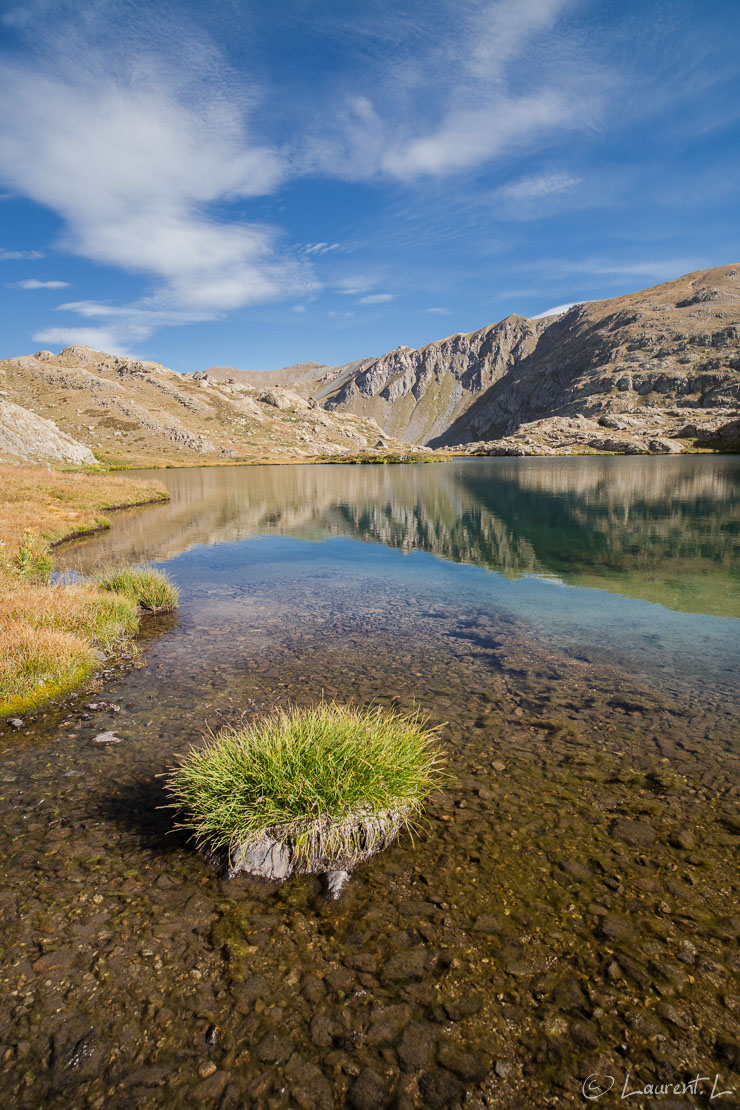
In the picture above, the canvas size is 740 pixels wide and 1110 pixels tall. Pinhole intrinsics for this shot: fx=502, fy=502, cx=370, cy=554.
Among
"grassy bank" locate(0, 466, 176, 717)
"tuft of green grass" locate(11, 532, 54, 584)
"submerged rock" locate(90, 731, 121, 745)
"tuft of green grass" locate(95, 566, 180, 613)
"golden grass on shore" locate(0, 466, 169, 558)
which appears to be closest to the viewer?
"submerged rock" locate(90, 731, 121, 745)

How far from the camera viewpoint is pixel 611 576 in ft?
94.1

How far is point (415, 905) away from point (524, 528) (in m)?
43.6

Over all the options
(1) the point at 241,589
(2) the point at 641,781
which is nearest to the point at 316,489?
(1) the point at 241,589

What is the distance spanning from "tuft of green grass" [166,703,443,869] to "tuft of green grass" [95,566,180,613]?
15.1 m

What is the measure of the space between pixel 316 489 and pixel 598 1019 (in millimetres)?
96795

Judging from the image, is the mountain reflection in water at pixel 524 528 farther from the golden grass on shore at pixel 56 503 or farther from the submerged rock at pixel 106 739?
the submerged rock at pixel 106 739

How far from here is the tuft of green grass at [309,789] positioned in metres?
7.53

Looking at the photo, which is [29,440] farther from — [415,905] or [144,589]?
[415,905]

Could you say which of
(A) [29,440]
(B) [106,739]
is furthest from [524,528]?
(A) [29,440]

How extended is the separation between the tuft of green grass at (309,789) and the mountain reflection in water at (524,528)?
63.6ft

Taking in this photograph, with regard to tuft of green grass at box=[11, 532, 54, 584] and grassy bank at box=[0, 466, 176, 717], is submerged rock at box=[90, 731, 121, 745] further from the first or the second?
tuft of green grass at box=[11, 532, 54, 584]

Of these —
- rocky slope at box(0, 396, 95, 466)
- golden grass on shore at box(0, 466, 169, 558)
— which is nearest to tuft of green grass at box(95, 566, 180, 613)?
golden grass on shore at box(0, 466, 169, 558)

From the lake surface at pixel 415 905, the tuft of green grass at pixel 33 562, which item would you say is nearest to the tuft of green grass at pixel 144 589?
the tuft of green grass at pixel 33 562

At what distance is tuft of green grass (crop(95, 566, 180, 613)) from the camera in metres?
22.2
